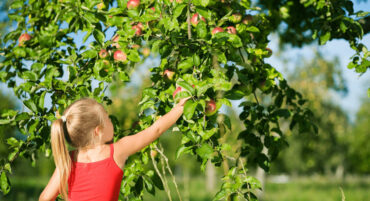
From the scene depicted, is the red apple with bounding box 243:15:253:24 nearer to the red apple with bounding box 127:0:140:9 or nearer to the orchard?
the orchard

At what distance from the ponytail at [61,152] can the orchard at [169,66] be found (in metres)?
0.28

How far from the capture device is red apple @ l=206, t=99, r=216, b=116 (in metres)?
1.46

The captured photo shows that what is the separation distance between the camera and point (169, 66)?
172cm

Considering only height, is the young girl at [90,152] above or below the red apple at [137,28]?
below

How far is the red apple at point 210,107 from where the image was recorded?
146 centimetres

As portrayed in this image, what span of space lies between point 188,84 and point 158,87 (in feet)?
1.25

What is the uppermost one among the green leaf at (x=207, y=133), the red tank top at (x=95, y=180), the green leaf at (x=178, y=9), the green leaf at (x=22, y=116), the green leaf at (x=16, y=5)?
the green leaf at (x=178, y=9)

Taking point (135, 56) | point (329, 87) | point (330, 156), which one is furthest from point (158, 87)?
point (330, 156)

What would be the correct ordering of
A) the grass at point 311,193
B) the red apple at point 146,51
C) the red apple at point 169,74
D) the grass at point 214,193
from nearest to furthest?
the red apple at point 169,74
the red apple at point 146,51
the grass at point 214,193
the grass at point 311,193

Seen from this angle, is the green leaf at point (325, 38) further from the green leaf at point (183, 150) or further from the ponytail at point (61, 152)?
the ponytail at point (61, 152)

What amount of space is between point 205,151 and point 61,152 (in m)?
0.64

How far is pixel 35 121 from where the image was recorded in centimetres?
186

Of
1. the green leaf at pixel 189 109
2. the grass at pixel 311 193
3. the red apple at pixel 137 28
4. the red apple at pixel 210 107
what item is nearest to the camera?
the green leaf at pixel 189 109

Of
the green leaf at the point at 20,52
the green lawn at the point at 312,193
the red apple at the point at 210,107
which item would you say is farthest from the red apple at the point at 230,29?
the green lawn at the point at 312,193
